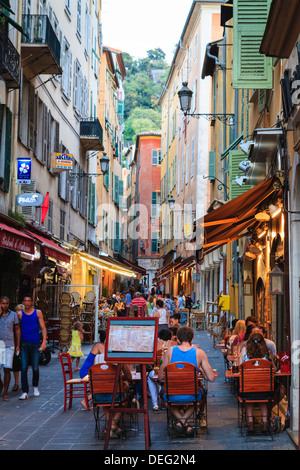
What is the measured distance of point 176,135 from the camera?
4956cm

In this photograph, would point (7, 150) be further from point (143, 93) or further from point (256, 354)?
point (143, 93)

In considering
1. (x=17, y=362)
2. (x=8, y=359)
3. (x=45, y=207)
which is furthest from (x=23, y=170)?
(x=8, y=359)

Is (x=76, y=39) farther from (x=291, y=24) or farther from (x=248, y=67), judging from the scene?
(x=291, y=24)

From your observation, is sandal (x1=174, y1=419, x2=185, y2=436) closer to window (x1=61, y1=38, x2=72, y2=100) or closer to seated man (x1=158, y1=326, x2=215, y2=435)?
seated man (x1=158, y1=326, x2=215, y2=435)

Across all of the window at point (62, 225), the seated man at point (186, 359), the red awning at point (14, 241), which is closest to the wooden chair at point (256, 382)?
the seated man at point (186, 359)

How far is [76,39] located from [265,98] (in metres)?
15.7

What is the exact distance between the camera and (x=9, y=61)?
15.3 metres

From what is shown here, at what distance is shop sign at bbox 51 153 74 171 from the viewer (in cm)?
2106

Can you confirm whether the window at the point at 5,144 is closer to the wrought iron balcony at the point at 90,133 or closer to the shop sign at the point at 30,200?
the shop sign at the point at 30,200

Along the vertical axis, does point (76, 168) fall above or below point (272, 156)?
above

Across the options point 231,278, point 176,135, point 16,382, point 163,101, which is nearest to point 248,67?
point 16,382

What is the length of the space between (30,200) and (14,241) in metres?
4.34

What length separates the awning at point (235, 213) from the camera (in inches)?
426

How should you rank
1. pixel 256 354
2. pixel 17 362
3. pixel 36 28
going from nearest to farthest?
1. pixel 256 354
2. pixel 17 362
3. pixel 36 28
